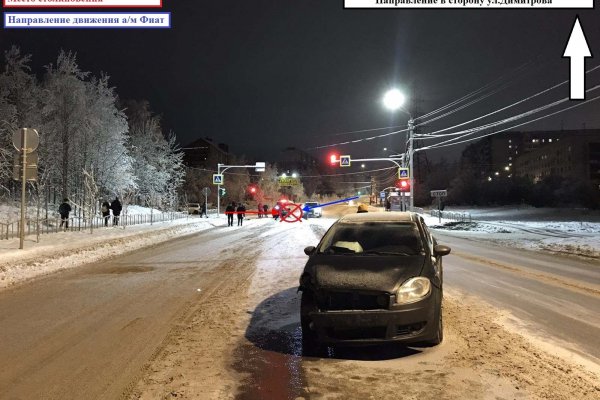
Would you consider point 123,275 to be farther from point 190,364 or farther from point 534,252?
point 534,252

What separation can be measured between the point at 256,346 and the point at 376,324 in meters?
1.53

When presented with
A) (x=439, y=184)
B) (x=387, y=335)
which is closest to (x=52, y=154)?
(x=387, y=335)

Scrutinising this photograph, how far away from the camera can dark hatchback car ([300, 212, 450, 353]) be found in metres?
5.28

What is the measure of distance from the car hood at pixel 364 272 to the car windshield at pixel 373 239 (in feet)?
1.24

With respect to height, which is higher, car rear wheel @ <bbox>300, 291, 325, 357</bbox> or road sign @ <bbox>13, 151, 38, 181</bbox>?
road sign @ <bbox>13, 151, 38, 181</bbox>

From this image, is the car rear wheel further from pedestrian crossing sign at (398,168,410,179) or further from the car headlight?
pedestrian crossing sign at (398,168,410,179)

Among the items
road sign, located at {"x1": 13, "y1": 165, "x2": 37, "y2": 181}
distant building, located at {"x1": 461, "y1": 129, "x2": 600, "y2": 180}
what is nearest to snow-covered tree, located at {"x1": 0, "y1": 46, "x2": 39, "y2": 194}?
road sign, located at {"x1": 13, "y1": 165, "x2": 37, "y2": 181}

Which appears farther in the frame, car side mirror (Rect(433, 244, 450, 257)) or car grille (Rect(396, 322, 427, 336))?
car side mirror (Rect(433, 244, 450, 257))

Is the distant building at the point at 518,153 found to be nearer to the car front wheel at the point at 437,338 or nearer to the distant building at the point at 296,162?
the distant building at the point at 296,162

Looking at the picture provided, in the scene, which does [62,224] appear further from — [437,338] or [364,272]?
[437,338]

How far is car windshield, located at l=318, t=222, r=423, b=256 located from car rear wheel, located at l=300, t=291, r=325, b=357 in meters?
1.11

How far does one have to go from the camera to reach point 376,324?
523 cm

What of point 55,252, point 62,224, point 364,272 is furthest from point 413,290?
point 62,224

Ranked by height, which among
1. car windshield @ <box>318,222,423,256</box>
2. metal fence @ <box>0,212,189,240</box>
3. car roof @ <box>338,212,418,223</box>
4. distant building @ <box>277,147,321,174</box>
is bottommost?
metal fence @ <box>0,212,189,240</box>
